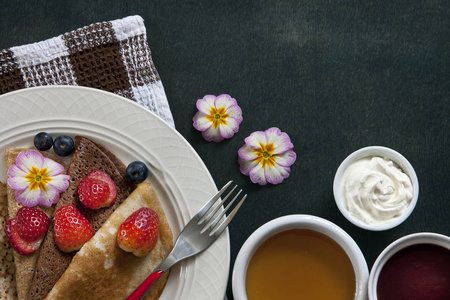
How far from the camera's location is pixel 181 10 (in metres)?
1.75

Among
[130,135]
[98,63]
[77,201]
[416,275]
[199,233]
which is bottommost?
[416,275]

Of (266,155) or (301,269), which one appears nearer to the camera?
(301,269)

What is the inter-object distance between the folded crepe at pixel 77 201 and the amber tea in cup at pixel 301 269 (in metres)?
0.47

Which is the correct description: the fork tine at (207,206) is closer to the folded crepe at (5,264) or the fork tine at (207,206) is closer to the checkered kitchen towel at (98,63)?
the checkered kitchen towel at (98,63)

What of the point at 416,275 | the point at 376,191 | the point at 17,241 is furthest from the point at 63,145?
the point at 416,275

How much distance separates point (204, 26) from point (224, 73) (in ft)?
0.57

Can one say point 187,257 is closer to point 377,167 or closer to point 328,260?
point 328,260

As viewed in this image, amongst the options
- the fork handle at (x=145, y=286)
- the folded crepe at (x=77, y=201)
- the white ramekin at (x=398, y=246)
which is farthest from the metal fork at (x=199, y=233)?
the white ramekin at (x=398, y=246)

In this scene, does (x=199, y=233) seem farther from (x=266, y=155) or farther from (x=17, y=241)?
(x=17, y=241)

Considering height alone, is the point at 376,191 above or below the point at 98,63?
below

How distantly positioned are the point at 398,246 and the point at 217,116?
26.4 inches

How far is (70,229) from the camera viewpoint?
1477 millimetres

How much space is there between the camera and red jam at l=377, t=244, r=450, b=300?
4.82 ft

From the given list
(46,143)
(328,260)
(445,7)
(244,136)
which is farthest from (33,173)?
(445,7)
